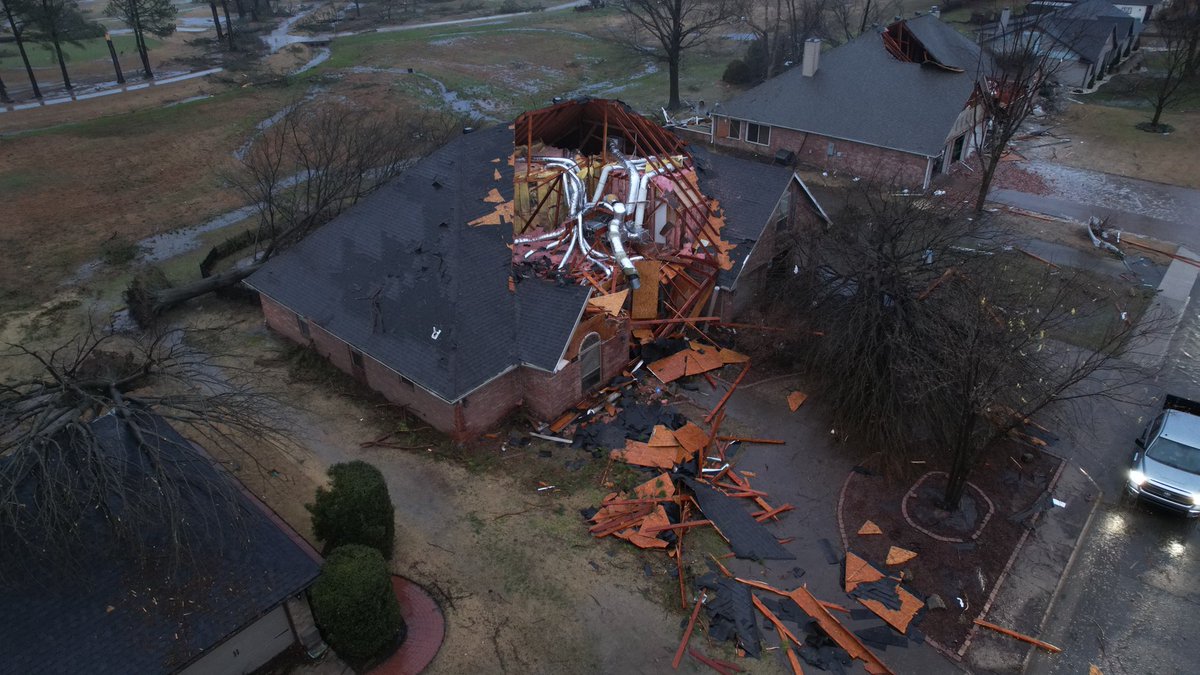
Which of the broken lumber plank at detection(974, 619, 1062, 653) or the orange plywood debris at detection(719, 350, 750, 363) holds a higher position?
the orange plywood debris at detection(719, 350, 750, 363)

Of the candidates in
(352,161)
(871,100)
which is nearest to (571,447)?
(352,161)

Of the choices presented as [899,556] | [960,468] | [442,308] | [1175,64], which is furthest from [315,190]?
[1175,64]

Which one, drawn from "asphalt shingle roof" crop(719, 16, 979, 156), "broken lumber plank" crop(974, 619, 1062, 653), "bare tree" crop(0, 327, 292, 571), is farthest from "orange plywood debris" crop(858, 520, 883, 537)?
"asphalt shingle roof" crop(719, 16, 979, 156)

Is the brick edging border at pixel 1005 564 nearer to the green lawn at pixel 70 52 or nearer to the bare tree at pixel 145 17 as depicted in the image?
the bare tree at pixel 145 17

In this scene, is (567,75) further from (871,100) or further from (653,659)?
(653,659)

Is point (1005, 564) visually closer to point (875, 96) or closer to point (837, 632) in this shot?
point (837, 632)

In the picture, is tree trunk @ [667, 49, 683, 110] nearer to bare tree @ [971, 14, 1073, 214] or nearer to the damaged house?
bare tree @ [971, 14, 1073, 214]

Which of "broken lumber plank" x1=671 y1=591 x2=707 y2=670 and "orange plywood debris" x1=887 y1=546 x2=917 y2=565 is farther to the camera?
"orange plywood debris" x1=887 y1=546 x2=917 y2=565
